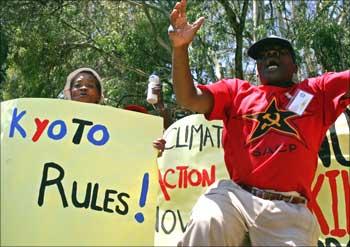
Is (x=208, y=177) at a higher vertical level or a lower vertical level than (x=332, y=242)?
higher

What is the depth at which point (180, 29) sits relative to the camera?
8.76 feet

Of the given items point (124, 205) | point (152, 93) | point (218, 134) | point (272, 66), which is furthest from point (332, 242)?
point (152, 93)

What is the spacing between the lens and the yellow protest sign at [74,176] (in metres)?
2.76

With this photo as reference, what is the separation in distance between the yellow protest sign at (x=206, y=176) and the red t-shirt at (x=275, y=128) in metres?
0.59

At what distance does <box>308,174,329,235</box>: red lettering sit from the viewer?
3250 millimetres

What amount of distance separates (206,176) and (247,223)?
0.96 metres

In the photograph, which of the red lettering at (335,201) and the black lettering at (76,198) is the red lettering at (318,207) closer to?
the red lettering at (335,201)

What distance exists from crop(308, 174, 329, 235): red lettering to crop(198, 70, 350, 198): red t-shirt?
57 centimetres

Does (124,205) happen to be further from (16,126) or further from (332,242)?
(332,242)

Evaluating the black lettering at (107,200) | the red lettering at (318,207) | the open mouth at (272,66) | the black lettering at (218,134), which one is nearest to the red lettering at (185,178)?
the black lettering at (218,134)

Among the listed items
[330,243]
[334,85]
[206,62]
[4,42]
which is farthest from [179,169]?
[206,62]

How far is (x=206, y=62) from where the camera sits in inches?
428

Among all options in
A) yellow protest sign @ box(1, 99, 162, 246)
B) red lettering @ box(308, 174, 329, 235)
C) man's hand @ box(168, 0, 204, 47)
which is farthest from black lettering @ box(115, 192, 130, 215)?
red lettering @ box(308, 174, 329, 235)

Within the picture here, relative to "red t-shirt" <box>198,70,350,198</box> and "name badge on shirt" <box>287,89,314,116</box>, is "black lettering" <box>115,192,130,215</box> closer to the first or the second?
"red t-shirt" <box>198,70,350,198</box>
